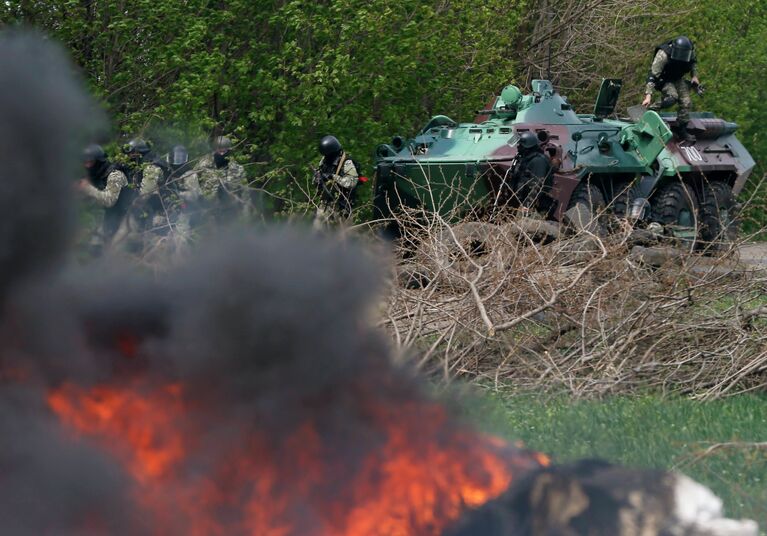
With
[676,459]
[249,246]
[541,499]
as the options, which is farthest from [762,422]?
[249,246]

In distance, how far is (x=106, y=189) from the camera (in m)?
9.56

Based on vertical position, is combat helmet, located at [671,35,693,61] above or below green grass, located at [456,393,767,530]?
below

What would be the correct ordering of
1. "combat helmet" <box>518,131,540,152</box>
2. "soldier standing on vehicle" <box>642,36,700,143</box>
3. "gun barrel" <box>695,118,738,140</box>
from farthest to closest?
1. "gun barrel" <box>695,118,738,140</box>
2. "soldier standing on vehicle" <box>642,36,700,143</box>
3. "combat helmet" <box>518,131,540,152</box>

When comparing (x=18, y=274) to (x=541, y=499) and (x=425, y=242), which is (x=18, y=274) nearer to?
(x=541, y=499)

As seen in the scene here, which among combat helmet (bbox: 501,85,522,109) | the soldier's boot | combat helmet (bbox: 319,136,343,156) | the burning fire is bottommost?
the soldier's boot

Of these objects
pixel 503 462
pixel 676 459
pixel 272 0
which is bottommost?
pixel 272 0

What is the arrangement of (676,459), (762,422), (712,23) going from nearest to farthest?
(676,459) → (762,422) → (712,23)

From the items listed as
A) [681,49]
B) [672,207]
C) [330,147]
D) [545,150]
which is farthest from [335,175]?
[681,49]

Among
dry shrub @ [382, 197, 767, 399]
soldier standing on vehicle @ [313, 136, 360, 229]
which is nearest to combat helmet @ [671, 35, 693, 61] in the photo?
soldier standing on vehicle @ [313, 136, 360, 229]

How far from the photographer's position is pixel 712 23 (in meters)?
28.5

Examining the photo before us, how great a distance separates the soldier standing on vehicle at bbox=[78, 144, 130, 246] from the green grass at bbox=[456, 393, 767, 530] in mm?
2158

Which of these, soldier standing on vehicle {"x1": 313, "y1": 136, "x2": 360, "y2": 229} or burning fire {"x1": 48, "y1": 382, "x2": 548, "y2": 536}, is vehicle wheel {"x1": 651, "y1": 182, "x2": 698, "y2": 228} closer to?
A: soldier standing on vehicle {"x1": 313, "y1": 136, "x2": 360, "y2": 229}

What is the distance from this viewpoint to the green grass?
575cm

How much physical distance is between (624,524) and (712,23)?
26.1m
